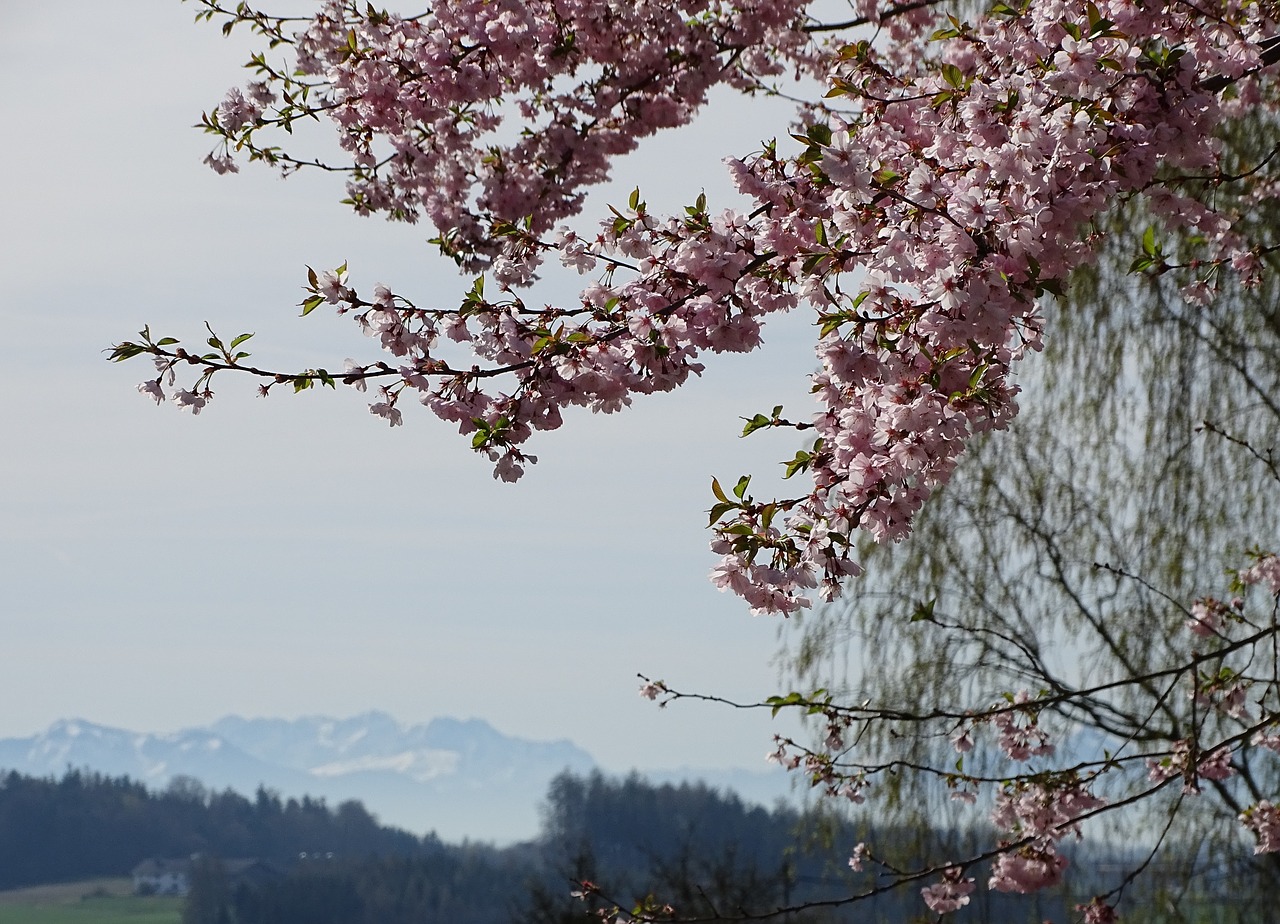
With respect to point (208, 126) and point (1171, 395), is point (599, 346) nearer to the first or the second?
point (208, 126)

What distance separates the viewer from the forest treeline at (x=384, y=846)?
17438 millimetres

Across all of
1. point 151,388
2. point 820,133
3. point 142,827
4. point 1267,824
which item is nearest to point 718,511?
point 820,133

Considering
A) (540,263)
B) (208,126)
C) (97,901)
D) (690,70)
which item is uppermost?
(690,70)

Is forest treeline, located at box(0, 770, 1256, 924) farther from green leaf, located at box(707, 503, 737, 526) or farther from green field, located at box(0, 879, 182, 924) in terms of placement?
green leaf, located at box(707, 503, 737, 526)

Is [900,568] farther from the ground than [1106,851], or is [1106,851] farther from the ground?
[900,568]

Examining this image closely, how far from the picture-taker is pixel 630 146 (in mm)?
4457

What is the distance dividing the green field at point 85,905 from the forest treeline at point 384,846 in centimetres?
89

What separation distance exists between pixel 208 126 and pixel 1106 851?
511 centimetres

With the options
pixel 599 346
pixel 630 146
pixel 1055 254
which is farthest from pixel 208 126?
pixel 1055 254

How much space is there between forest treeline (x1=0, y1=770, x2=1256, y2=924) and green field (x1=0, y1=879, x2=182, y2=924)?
0.89 meters

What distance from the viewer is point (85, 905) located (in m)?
89.2

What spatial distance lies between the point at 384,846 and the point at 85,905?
2157 cm

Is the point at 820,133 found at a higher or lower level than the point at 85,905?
higher

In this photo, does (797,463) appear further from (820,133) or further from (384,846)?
(384,846)
